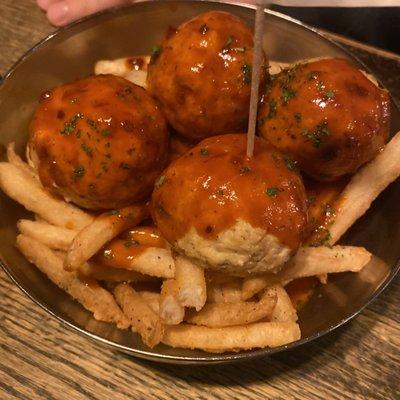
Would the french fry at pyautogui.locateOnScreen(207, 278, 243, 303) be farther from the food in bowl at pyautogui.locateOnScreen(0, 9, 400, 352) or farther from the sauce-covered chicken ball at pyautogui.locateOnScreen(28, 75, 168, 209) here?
the sauce-covered chicken ball at pyautogui.locateOnScreen(28, 75, 168, 209)

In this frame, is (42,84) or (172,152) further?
(42,84)

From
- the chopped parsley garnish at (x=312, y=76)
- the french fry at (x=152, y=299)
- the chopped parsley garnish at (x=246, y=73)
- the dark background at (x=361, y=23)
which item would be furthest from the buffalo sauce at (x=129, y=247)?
the dark background at (x=361, y=23)

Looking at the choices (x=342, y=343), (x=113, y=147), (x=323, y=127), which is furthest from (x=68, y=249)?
(x=342, y=343)

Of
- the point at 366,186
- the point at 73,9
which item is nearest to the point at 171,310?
the point at 366,186

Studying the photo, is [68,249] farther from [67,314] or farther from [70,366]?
[70,366]

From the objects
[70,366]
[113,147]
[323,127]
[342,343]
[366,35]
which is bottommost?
[70,366]

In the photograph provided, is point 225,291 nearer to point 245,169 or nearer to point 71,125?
point 245,169

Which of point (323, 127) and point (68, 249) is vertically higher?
point (323, 127)

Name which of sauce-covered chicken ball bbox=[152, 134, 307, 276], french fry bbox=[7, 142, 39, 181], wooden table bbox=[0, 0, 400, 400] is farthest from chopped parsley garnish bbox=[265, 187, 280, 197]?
french fry bbox=[7, 142, 39, 181]
